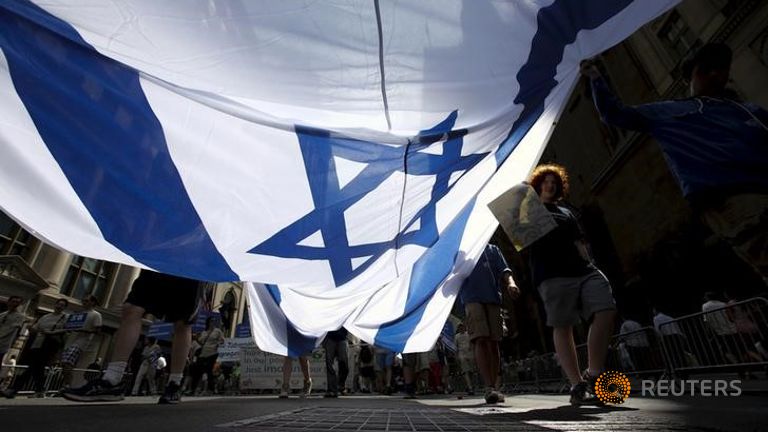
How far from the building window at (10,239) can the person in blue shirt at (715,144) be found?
1731 cm

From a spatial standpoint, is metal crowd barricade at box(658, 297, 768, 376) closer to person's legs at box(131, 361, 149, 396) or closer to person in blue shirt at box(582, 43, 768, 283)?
person in blue shirt at box(582, 43, 768, 283)

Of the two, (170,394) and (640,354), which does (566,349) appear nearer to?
(170,394)

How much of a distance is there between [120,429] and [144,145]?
1.58 metres

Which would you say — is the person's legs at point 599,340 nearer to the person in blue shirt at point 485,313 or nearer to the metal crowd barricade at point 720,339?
the person in blue shirt at point 485,313

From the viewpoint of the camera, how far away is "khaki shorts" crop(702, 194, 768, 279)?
79.2 inches

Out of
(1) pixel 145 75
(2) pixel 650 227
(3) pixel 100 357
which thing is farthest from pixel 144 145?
(3) pixel 100 357

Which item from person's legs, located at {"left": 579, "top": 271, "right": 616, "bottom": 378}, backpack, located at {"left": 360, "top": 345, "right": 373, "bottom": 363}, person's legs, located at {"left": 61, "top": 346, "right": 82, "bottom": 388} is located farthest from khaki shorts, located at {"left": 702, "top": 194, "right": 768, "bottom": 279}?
backpack, located at {"left": 360, "top": 345, "right": 373, "bottom": 363}

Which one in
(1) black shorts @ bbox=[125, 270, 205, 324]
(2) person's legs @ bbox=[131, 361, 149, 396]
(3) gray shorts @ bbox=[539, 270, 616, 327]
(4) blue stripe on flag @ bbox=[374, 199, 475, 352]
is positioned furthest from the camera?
(2) person's legs @ bbox=[131, 361, 149, 396]

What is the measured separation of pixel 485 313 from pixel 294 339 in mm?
2115

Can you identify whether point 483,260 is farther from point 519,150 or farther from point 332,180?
point 332,180

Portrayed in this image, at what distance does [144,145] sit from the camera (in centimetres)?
221

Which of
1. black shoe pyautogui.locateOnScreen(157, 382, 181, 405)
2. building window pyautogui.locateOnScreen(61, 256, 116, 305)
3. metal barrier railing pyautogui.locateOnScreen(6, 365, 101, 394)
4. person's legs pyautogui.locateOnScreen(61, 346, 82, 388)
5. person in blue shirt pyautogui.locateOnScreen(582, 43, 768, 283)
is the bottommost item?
black shoe pyautogui.locateOnScreen(157, 382, 181, 405)

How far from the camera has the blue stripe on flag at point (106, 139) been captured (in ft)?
6.42

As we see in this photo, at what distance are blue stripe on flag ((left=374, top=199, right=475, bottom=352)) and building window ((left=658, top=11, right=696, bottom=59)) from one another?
13.0 meters
